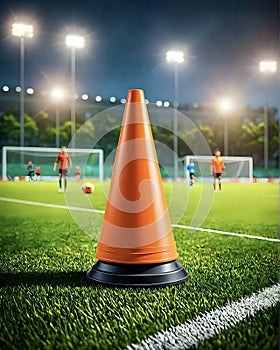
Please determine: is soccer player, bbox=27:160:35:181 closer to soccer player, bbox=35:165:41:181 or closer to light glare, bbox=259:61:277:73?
soccer player, bbox=35:165:41:181

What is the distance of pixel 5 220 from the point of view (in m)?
6.34

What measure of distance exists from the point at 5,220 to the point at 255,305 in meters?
4.75

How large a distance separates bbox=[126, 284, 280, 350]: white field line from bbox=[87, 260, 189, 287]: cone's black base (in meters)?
0.43

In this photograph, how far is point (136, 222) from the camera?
2697 millimetres

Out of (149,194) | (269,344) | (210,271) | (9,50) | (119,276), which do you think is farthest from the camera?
(9,50)

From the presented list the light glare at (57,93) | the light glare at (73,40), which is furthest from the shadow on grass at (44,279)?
the light glare at (57,93)

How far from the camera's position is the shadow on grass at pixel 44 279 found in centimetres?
268

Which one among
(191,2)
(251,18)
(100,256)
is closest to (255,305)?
(100,256)

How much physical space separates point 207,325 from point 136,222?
34.1 inches

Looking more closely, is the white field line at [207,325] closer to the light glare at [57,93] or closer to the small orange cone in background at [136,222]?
the small orange cone in background at [136,222]

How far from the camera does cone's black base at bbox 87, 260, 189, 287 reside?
254 centimetres

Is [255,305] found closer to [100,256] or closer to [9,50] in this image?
[100,256]

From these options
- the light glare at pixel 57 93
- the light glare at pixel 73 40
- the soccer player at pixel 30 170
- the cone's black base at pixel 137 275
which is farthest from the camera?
the light glare at pixel 57 93

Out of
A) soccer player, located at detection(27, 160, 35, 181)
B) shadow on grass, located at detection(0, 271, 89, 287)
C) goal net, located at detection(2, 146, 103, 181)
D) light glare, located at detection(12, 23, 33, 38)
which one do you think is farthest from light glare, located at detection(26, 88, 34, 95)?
shadow on grass, located at detection(0, 271, 89, 287)
